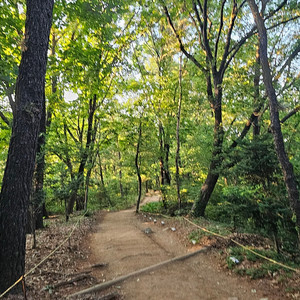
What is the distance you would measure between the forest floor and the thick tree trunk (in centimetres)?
92

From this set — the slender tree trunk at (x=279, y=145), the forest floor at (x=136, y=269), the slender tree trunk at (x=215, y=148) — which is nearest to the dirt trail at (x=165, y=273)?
the forest floor at (x=136, y=269)

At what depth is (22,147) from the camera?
3.57 m

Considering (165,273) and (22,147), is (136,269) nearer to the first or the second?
(165,273)

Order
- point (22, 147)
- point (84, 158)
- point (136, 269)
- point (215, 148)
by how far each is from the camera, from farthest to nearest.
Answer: point (84, 158)
point (215, 148)
point (136, 269)
point (22, 147)

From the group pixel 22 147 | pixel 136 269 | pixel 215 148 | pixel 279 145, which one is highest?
pixel 215 148

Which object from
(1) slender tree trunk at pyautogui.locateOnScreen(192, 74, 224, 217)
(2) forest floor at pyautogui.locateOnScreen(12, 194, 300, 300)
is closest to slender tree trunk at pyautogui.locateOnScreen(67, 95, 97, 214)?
(2) forest floor at pyautogui.locateOnScreen(12, 194, 300, 300)

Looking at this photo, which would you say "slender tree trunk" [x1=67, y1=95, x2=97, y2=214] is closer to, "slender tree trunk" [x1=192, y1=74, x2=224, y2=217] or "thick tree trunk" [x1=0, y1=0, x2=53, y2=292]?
"thick tree trunk" [x1=0, y1=0, x2=53, y2=292]

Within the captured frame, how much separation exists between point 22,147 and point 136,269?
401cm

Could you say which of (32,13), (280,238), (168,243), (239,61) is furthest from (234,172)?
(239,61)

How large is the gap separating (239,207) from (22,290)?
5.23m

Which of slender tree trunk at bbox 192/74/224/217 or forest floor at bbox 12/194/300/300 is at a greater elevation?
slender tree trunk at bbox 192/74/224/217

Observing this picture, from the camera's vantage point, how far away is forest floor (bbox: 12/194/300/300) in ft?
13.2

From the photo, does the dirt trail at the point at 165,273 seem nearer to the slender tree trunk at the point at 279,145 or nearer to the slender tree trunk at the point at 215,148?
the slender tree trunk at the point at 279,145

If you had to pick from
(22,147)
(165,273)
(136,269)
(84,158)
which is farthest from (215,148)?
(22,147)
